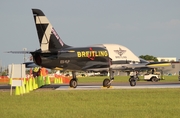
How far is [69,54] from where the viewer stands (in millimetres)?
39531

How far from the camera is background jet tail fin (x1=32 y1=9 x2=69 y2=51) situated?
39.2 meters

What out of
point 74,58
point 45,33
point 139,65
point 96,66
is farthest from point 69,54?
point 139,65

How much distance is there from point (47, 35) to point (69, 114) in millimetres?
21639

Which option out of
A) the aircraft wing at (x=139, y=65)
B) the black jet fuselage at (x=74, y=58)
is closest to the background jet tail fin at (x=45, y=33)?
the black jet fuselage at (x=74, y=58)

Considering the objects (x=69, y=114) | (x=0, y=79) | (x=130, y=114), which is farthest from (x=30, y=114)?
(x=0, y=79)

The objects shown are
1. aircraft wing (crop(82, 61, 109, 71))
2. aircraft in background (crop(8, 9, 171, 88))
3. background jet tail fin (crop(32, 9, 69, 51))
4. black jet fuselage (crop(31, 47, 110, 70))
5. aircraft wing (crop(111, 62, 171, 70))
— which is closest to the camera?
black jet fuselage (crop(31, 47, 110, 70))

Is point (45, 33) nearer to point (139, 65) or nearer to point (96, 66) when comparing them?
point (96, 66)

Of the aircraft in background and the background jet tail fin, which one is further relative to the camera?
the background jet tail fin

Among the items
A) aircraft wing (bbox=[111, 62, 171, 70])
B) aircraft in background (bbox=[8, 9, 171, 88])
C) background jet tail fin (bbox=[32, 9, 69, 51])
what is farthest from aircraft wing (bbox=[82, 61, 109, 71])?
background jet tail fin (bbox=[32, 9, 69, 51])

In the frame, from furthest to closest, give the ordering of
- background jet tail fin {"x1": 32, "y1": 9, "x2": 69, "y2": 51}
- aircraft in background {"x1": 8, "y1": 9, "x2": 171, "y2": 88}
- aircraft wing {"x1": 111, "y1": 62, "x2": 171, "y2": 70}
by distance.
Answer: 1. aircraft wing {"x1": 111, "y1": 62, "x2": 171, "y2": 70}
2. background jet tail fin {"x1": 32, "y1": 9, "x2": 69, "y2": 51}
3. aircraft in background {"x1": 8, "y1": 9, "x2": 171, "y2": 88}

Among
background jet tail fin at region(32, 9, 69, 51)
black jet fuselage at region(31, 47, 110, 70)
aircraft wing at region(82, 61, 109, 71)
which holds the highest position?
background jet tail fin at region(32, 9, 69, 51)

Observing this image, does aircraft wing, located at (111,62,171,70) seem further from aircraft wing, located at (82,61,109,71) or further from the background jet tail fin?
the background jet tail fin

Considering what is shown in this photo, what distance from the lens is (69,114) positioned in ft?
60.4

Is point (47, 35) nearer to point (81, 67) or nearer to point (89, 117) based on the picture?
point (81, 67)
